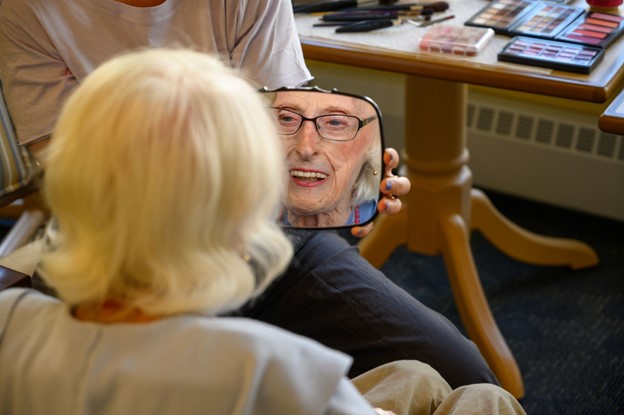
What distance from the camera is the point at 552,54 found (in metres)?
1.24

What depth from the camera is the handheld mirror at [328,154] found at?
3.58ft

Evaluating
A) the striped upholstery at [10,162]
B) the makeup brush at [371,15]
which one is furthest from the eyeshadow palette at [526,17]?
the striped upholstery at [10,162]

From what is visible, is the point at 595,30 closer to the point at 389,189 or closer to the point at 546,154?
the point at 389,189

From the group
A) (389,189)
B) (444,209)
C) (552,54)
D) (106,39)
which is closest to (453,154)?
(444,209)

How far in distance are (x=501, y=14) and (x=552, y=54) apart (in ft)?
0.65

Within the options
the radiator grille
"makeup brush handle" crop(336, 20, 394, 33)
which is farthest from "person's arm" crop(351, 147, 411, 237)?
the radiator grille

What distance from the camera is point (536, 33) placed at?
1313 mm

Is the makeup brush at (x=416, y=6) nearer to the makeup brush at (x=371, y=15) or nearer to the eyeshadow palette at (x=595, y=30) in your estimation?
the makeup brush at (x=371, y=15)

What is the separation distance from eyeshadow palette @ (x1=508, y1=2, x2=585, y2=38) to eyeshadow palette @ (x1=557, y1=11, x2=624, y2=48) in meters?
0.01

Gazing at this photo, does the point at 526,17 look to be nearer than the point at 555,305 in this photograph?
Yes

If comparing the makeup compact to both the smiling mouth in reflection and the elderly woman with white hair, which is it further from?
the elderly woman with white hair

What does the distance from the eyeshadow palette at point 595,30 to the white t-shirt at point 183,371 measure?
798 mm

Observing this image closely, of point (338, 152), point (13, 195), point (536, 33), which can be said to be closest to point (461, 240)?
point (536, 33)

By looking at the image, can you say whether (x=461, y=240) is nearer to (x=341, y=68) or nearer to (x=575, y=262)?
(x=575, y=262)
